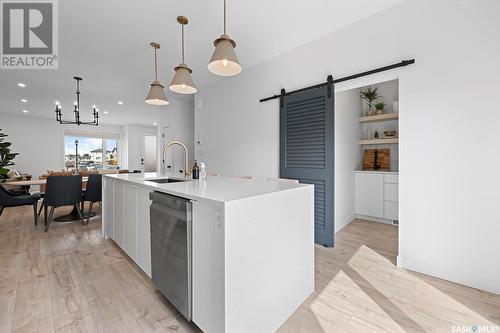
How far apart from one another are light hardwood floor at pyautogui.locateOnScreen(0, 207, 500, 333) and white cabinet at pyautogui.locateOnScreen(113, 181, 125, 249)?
223 mm

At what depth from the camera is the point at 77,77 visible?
388 cm

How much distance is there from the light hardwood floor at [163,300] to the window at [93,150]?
7.36 metres

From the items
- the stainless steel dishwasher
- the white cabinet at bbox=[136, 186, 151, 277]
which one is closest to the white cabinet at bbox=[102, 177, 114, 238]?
the white cabinet at bbox=[136, 186, 151, 277]

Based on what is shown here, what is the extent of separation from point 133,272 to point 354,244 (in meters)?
2.51

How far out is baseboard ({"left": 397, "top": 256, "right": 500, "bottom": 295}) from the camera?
5.46 feet

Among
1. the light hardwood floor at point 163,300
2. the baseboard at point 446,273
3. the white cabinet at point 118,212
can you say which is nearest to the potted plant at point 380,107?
the light hardwood floor at point 163,300

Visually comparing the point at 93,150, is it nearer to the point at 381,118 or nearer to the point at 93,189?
the point at 93,189

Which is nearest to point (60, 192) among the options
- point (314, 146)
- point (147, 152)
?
point (314, 146)

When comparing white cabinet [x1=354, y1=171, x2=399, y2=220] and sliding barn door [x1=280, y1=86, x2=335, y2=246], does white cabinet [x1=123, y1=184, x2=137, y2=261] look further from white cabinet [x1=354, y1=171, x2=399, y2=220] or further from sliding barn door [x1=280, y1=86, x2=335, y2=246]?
white cabinet [x1=354, y1=171, x2=399, y2=220]

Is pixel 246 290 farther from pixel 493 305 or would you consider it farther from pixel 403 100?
pixel 403 100

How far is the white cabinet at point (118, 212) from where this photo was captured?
7.20 ft

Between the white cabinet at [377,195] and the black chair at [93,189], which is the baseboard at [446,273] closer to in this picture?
the white cabinet at [377,195]

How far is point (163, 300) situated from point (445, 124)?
9.01ft

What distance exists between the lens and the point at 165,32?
2.55 meters
